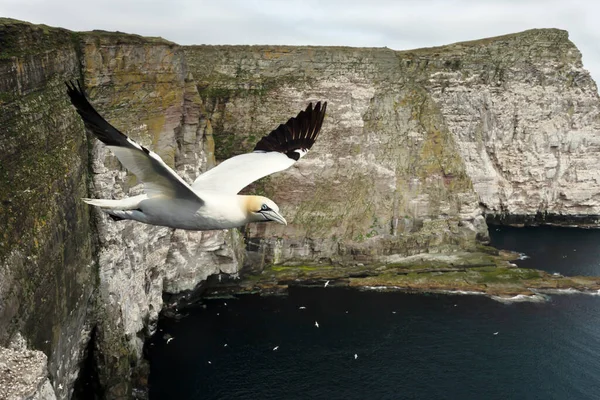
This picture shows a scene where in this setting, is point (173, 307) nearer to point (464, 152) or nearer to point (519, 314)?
point (519, 314)

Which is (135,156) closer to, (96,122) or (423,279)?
(96,122)

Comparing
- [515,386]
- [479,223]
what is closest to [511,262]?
[479,223]

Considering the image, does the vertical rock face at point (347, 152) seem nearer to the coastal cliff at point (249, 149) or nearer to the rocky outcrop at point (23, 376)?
the coastal cliff at point (249, 149)

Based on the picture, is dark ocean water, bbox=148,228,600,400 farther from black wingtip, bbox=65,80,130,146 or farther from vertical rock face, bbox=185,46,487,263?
black wingtip, bbox=65,80,130,146

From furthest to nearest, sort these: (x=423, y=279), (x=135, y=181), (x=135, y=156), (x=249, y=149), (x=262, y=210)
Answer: (x=249, y=149) → (x=423, y=279) → (x=135, y=181) → (x=262, y=210) → (x=135, y=156)

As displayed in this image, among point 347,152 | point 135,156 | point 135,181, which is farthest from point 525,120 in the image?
point 135,156

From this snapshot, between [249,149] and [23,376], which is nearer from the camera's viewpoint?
[23,376]

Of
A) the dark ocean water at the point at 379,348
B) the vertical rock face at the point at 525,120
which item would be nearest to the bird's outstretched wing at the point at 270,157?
the dark ocean water at the point at 379,348
